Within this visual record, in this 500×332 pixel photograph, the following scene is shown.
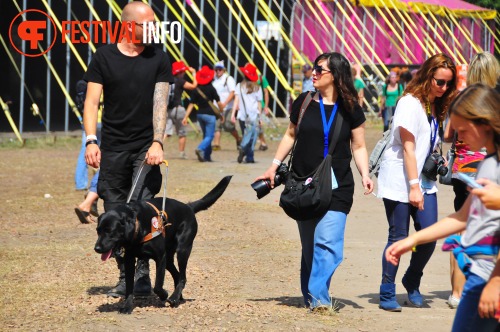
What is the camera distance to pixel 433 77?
285 inches

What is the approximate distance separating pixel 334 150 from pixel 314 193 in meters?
0.35

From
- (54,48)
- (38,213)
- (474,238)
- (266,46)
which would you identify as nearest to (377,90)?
(266,46)

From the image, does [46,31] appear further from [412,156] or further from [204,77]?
[412,156]

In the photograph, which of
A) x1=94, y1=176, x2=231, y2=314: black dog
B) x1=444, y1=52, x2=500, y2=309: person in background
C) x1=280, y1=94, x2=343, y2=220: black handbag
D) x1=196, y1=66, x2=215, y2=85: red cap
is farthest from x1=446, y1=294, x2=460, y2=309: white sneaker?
x1=196, y1=66, x2=215, y2=85: red cap

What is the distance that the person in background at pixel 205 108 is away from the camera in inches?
730

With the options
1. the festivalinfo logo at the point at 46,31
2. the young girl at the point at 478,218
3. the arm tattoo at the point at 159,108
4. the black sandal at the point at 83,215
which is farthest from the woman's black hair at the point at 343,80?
the festivalinfo logo at the point at 46,31

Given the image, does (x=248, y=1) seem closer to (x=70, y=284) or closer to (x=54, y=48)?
(x=54, y=48)

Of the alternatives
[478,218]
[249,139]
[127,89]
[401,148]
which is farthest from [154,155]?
[249,139]

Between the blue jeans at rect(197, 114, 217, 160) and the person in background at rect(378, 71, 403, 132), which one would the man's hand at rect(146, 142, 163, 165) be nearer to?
the blue jeans at rect(197, 114, 217, 160)

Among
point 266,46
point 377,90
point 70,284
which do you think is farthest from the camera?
point 377,90

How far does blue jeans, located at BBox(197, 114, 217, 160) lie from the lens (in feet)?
60.7

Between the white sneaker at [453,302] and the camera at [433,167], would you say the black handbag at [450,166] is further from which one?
the white sneaker at [453,302]

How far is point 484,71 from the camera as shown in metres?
7.16

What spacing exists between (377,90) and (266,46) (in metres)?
4.35
